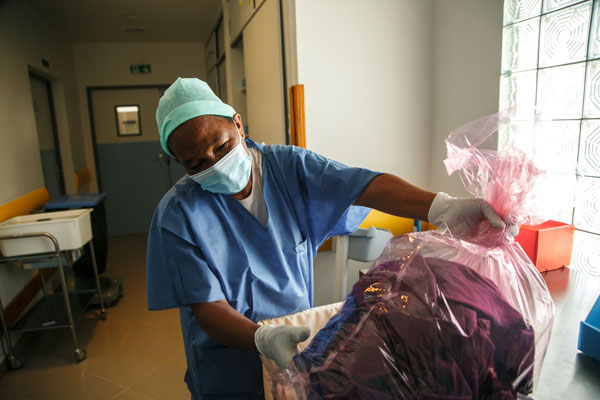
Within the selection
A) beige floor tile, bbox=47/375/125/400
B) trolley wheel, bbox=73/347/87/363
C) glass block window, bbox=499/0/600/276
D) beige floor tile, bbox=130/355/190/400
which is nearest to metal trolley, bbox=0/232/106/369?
trolley wheel, bbox=73/347/87/363

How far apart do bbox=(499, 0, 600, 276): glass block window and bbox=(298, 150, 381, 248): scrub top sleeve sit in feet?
2.57

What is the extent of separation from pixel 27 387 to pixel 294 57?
224 cm

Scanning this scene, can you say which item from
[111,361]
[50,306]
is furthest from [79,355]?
[50,306]

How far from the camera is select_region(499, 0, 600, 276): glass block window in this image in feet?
4.29

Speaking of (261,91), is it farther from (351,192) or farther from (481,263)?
(481,263)

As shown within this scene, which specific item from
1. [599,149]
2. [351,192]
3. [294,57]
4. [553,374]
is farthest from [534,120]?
[294,57]

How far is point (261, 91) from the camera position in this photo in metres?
2.65

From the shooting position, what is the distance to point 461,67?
5.88 feet

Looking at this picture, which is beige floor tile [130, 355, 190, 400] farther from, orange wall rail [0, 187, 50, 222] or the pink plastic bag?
the pink plastic bag

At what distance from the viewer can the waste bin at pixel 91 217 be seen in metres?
2.69

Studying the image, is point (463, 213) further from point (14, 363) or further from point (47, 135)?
point (47, 135)

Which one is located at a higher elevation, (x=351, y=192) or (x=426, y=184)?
(x=351, y=192)

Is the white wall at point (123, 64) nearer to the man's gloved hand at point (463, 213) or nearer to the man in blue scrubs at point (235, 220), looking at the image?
the man in blue scrubs at point (235, 220)

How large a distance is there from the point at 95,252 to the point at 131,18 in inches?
104
